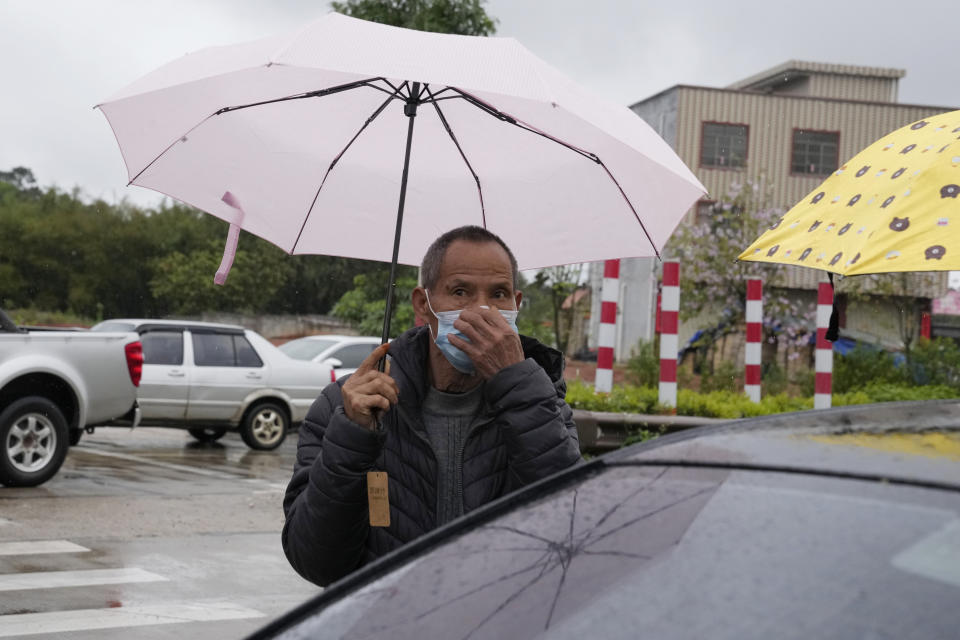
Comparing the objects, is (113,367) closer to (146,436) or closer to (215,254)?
(146,436)

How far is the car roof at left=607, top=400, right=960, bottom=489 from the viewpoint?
1771 mm

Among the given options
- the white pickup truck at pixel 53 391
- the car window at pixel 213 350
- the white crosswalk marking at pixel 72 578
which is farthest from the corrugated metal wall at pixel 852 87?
the white crosswalk marking at pixel 72 578

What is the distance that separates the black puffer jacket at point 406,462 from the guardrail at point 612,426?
6.44 metres

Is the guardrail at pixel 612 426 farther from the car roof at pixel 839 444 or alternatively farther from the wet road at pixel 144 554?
the car roof at pixel 839 444

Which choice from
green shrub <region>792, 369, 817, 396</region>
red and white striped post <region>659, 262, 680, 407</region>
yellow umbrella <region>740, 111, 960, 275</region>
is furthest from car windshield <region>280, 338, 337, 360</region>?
yellow umbrella <region>740, 111, 960, 275</region>

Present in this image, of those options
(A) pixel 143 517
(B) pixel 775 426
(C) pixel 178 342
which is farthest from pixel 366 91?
(C) pixel 178 342

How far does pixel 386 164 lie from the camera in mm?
4793

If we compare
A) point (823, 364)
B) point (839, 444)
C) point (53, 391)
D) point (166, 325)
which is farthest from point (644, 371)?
point (839, 444)

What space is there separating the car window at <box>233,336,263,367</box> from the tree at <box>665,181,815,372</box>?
14546 mm

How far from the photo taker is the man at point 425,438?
303 cm

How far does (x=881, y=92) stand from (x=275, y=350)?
4428cm

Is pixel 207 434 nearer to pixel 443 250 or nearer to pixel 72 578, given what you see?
pixel 72 578

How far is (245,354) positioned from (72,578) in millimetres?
9091

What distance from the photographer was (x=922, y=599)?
4.88 ft
